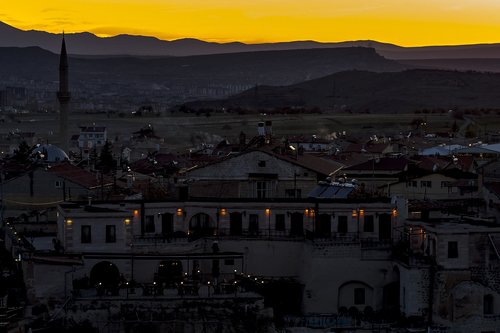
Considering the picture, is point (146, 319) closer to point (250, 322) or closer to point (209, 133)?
point (250, 322)

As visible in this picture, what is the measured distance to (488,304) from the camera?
31.0m

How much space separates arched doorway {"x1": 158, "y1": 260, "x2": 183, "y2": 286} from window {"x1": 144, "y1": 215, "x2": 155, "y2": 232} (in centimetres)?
215

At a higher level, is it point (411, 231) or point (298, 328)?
point (411, 231)

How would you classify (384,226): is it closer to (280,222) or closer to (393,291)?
(393,291)

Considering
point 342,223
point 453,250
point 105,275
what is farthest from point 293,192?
point 105,275

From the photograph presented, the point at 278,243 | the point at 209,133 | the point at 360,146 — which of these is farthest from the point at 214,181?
the point at 209,133

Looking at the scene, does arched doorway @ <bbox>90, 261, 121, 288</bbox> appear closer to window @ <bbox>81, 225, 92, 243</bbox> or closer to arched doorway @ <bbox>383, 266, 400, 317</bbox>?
window @ <bbox>81, 225, 92, 243</bbox>

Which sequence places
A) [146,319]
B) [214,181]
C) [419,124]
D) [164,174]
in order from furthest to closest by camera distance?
[419,124] < [164,174] < [214,181] < [146,319]

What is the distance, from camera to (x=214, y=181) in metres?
41.5

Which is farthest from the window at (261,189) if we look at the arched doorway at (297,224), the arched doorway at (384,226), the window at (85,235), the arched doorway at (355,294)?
the window at (85,235)

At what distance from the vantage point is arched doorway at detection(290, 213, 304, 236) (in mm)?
34500

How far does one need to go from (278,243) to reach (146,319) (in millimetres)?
5779

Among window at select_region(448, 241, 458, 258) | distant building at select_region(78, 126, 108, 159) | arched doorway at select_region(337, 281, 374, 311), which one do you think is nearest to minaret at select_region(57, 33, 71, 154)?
distant building at select_region(78, 126, 108, 159)

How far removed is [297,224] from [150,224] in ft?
14.4
